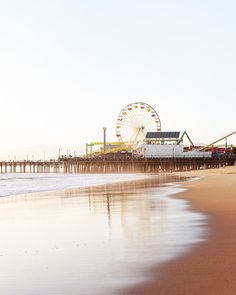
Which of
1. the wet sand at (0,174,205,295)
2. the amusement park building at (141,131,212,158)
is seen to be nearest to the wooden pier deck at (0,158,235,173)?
the amusement park building at (141,131,212,158)

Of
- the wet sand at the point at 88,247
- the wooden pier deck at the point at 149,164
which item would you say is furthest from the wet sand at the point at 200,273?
the wooden pier deck at the point at 149,164

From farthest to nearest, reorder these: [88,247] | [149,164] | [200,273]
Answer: [149,164]
[88,247]
[200,273]

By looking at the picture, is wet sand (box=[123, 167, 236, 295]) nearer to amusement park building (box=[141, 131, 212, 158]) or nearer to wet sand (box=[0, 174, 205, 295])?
wet sand (box=[0, 174, 205, 295])

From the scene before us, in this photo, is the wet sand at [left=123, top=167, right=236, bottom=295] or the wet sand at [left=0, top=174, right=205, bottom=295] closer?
the wet sand at [left=123, top=167, right=236, bottom=295]

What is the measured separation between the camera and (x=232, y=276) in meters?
6.09

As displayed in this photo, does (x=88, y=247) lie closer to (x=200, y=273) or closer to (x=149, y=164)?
(x=200, y=273)

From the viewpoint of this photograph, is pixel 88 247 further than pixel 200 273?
Yes

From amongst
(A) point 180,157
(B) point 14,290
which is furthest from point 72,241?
(A) point 180,157

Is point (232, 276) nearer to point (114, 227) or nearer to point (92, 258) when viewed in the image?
point (92, 258)

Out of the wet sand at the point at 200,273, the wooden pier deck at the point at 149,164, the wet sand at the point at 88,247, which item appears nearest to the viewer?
the wet sand at the point at 200,273

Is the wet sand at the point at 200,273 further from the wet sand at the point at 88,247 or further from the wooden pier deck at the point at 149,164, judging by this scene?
the wooden pier deck at the point at 149,164

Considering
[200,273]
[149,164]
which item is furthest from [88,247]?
[149,164]

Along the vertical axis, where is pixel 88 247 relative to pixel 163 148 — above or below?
below

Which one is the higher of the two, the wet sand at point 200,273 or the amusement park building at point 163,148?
the amusement park building at point 163,148
